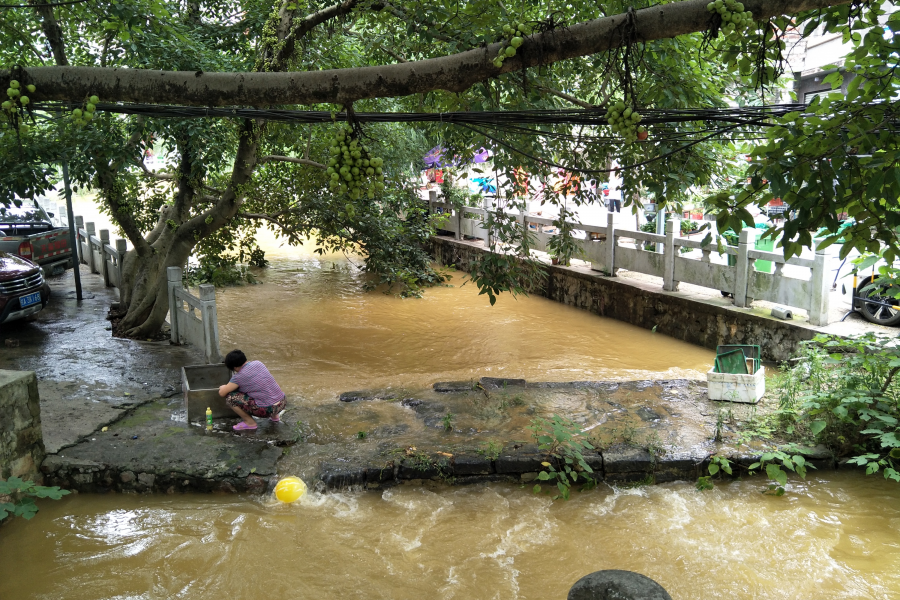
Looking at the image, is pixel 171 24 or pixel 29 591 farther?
pixel 171 24

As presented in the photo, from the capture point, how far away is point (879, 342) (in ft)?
23.9

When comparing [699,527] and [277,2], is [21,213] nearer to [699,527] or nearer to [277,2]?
[277,2]

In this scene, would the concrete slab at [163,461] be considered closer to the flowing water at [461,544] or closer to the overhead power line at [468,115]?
the flowing water at [461,544]

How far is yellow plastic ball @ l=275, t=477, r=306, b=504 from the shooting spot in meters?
5.86

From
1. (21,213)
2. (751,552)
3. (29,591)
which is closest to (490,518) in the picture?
(751,552)

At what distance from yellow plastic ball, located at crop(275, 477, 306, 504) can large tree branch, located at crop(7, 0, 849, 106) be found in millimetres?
3441

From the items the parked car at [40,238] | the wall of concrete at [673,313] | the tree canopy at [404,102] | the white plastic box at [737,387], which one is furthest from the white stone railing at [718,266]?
the parked car at [40,238]

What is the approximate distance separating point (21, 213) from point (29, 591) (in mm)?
13279

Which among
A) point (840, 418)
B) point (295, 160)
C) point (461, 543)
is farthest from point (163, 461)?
point (840, 418)

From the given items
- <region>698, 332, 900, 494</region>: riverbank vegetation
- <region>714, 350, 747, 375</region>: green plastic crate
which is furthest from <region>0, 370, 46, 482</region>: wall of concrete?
<region>714, 350, 747, 375</region>: green plastic crate

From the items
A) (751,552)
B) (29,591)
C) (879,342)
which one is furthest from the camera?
(879,342)

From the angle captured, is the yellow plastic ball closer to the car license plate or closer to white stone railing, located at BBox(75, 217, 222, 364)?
white stone railing, located at BBox(75, 217, 222, 364)

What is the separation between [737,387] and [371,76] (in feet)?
19.1

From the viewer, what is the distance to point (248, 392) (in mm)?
6988
